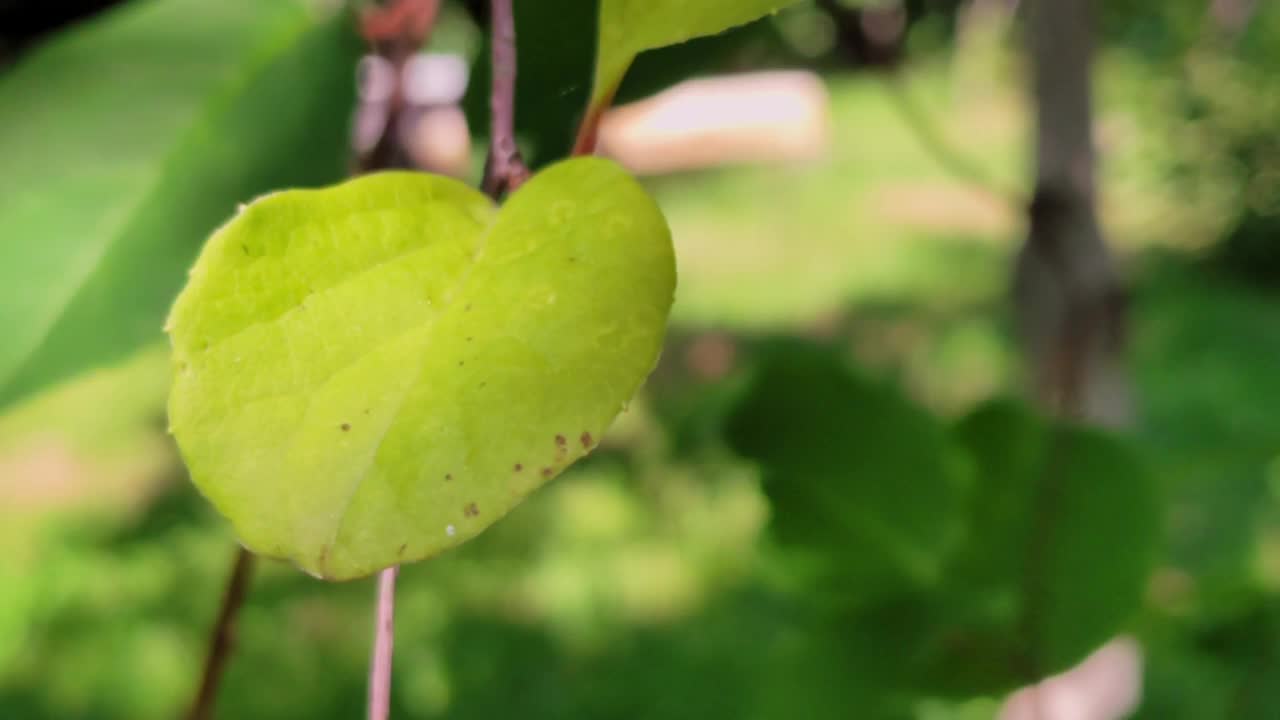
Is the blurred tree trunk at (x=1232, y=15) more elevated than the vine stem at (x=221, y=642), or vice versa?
the vine stem at (x=221, y=642)

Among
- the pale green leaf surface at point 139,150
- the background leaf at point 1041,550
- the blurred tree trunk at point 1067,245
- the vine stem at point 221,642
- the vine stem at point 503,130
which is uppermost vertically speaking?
the vine stem at point 503,130

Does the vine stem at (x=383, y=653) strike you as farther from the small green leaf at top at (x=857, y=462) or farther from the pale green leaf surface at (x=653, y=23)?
the small green leaf at top at (x=857, y=462)

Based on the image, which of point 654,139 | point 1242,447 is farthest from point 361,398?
point 654,139

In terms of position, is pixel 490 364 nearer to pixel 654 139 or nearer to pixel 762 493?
pixel 762 493

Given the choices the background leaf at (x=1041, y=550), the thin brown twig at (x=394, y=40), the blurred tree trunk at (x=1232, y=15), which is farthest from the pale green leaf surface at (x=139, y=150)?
the blurred tree trunk at (x=1232, y=15)

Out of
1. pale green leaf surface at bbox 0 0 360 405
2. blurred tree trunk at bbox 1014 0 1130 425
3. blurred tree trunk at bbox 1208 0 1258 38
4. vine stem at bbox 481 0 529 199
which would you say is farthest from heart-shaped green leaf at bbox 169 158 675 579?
blurred tree trunk at bbox 1208 0 1258 38

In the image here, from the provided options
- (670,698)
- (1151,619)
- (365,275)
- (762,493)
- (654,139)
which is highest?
(365,275)

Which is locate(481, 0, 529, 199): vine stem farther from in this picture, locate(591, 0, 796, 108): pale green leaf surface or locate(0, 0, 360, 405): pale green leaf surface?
locate(0, 0, 360, 405): pale green leaf surface
